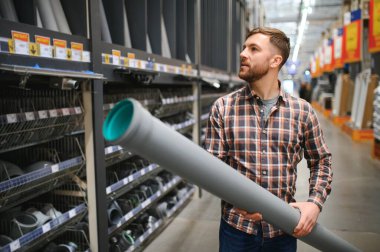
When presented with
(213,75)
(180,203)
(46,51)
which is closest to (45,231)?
(46,51)

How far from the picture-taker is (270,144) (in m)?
1.63

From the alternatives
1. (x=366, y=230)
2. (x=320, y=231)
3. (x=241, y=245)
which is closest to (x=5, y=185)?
(x=241, y=245)

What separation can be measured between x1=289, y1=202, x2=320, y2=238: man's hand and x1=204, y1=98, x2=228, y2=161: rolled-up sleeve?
1.35 feet

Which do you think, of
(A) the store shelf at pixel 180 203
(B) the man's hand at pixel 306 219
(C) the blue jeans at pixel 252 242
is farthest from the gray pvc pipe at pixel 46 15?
(A) the store shelf at pixel 180 203

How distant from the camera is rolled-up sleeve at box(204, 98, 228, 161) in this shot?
1.71 meters

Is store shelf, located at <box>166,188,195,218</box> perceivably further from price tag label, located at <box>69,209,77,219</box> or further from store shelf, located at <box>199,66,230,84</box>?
price tag label, located at <box>69,209,77,219</box>

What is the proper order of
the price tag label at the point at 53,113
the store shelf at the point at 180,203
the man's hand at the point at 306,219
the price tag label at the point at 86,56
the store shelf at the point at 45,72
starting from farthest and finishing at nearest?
the store shelf at the point at 180,203 < the price tag label at the point at 86,56 < the price tag label at the point at 53,113 < the store shelf at the point at 45,72 < the man's hand at the point at 306,219

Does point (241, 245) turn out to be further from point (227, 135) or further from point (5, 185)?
point (5, 185)

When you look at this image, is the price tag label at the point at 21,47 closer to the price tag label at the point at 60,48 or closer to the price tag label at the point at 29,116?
the price tag label at the point at 60,48

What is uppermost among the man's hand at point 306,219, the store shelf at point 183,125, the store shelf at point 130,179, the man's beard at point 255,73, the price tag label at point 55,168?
the man's beard at point 255,73

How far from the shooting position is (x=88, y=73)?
6.93 ft

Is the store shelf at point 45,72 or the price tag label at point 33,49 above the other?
the price tag label at point 33,49

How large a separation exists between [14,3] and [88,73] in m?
0.55

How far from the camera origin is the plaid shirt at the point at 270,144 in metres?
1.63
